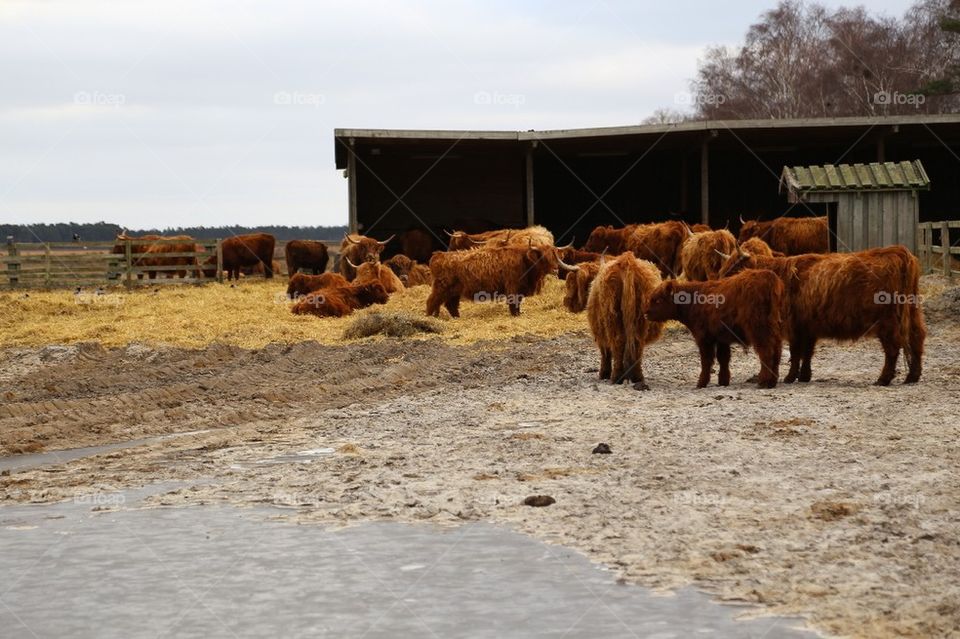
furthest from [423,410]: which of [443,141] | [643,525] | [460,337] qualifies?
[443,141]

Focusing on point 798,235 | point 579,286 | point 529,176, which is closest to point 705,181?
point 529,176

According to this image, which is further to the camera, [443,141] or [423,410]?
[443,141]

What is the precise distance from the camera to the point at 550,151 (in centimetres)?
2866

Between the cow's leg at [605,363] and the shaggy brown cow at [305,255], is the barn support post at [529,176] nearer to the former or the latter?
the shaggy brown cow at [305,255]

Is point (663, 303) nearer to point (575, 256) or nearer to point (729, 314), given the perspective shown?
point (729, 314)

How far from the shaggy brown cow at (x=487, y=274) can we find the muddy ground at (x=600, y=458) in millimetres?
4520

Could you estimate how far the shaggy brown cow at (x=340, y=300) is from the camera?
62.0 feet

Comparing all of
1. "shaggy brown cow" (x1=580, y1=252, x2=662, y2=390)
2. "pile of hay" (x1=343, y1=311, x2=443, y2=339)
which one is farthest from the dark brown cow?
"shaggy brown cow" (x1=580, y1=252, x2=662, y2=390)

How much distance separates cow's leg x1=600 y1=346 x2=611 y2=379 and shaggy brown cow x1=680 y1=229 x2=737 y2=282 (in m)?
5.87

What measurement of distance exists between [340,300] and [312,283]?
1972mm

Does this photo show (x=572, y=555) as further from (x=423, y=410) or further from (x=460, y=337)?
(x=460, y=337)

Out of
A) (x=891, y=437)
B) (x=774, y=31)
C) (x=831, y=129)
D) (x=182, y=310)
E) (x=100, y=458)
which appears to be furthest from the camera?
(x=774, y=31)

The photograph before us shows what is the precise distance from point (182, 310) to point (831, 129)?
14198 mm

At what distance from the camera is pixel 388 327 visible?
52.7 feet
